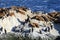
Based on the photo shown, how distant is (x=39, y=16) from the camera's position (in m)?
13.3

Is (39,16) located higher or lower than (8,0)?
higher

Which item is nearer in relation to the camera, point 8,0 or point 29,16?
point 29,16

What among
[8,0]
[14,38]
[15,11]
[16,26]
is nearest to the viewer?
[14,38]

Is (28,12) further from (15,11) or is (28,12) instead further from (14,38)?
→ (14,38)

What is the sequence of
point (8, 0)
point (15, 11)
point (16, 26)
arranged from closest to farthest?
point (16, 26), point (15, 11), point (8, 0)

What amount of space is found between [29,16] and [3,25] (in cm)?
121

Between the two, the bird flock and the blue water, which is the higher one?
the bird flock

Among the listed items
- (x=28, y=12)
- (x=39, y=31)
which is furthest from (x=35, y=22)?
(x=28, y=12)

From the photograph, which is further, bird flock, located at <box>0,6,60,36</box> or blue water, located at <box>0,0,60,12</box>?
blue water, located at <box>0,0,60,12</box>

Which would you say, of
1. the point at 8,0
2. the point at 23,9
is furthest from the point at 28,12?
the point at 8,0

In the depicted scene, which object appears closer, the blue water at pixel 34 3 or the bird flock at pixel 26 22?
the bird flock at pixel 26 22

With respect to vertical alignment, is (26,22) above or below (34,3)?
above

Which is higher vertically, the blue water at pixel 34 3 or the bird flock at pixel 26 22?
the bird flock at pixel 26 22

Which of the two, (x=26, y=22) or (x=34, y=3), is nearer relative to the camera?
(x=26, y=22)
